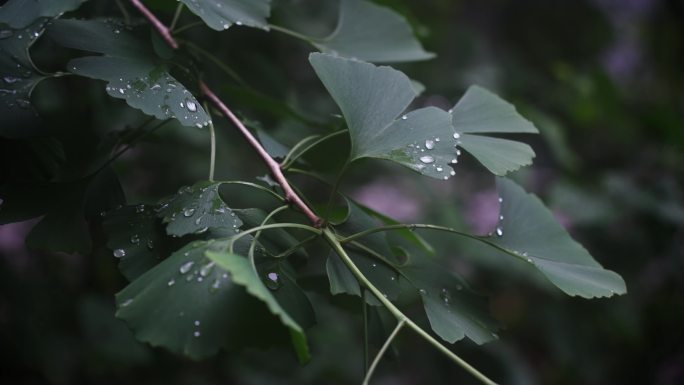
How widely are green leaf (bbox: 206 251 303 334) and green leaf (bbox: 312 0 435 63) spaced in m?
0.44

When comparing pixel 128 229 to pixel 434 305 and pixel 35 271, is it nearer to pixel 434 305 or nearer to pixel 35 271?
pixel 434 305

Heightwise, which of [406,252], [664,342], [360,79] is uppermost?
[360,79]

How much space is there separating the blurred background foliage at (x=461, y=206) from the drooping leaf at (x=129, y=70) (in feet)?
0.95

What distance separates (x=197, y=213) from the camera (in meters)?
0.50

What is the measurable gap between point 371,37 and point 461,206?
94 cm

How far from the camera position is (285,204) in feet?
1.77

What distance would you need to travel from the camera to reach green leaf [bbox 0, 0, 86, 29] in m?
0.52

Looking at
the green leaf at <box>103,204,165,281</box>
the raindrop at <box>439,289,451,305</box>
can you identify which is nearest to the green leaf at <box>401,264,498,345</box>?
the raindrop at <box>439,289,451,305</box>

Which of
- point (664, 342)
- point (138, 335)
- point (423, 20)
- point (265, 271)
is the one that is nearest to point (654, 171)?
point (664, 342)

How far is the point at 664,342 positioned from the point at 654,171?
527mm

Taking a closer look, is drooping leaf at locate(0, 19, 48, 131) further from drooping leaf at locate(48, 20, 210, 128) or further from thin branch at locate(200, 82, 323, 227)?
thin branch at locate(200, 82, 323, 227)

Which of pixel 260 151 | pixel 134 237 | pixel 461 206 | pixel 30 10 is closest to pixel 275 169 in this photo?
pixel 260 151

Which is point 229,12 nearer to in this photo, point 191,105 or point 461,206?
point 191,105

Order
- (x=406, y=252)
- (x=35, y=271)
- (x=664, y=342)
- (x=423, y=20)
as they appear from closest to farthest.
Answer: (x=406, y=252) < (x=35, y=271) < (x=423, y=20) < (x=664, y=342)
